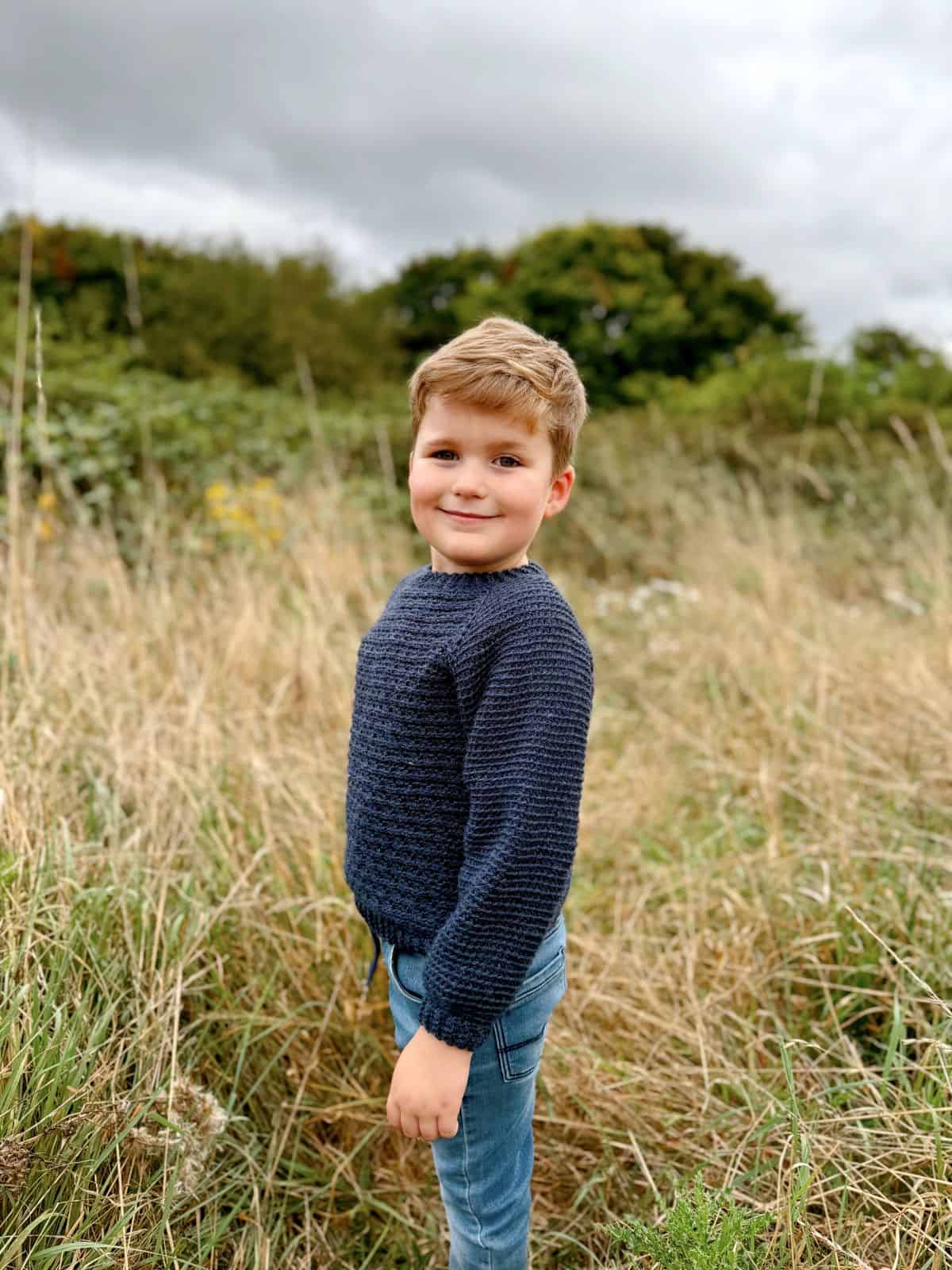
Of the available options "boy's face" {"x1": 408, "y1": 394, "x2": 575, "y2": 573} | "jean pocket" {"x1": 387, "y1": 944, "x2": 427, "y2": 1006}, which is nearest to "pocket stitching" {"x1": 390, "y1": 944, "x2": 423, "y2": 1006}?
"jean pocket" {"x1": 387, "y1": 944, "x2": 427, "y2": 1006}

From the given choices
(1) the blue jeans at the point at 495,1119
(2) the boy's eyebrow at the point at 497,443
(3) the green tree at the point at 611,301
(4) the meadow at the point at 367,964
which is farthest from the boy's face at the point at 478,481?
(3) the green tree at the point at 611,301

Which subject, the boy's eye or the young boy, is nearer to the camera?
the young boy

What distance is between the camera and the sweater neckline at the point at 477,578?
1315 millimetres

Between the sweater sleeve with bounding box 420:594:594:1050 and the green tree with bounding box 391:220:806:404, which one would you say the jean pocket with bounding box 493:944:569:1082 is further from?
the green tree with bounding box 391:220:806:404

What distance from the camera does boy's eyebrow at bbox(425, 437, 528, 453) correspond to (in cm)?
127

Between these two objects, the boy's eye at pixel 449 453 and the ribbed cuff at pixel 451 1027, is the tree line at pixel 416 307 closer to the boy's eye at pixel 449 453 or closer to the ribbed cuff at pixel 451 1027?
the boy's eye at pixel 449 453

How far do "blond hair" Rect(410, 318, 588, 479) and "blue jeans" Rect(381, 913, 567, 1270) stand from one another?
677 mm

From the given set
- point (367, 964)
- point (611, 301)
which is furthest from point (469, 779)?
point (611, 301)

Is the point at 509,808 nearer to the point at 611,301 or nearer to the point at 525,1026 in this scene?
the point at 525,1026

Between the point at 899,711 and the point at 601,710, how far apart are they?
1092mm

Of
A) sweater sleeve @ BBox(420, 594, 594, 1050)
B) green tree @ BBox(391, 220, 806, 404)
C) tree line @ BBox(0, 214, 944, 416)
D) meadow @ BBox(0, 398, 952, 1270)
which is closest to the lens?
sweater sleeve @ BBox(420, 594, 594, 1050)

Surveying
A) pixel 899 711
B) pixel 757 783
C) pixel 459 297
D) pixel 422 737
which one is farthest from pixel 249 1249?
pixel 459 297

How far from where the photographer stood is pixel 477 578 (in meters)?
1.33

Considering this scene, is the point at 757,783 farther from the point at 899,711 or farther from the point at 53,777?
the point at 53,777
